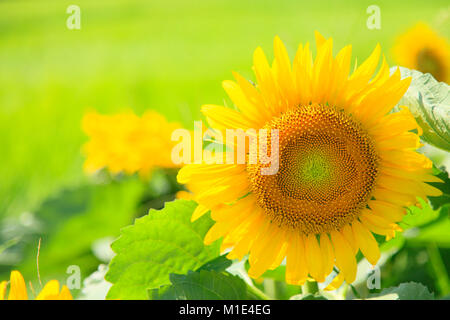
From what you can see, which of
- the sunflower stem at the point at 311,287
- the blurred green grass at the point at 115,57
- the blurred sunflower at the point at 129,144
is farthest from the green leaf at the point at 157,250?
the blurred green grass at the point at 115,57

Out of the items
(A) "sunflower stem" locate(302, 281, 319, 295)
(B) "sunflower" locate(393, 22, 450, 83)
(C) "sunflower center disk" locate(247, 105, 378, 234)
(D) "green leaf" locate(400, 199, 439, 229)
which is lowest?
(A) "sunflower stem" locate(302, 281, 319, 295)

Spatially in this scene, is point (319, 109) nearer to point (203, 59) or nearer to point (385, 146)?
point (385, 146)

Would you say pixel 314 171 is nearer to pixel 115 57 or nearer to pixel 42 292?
pixel 42 292

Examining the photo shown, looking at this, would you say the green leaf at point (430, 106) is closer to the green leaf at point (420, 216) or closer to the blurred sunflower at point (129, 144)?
the green leaf at point (420, 216)

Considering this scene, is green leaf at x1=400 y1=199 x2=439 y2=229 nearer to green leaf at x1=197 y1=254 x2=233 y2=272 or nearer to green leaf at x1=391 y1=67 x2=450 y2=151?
green leaf at x1=391 y1=67 x2=450 y2=151

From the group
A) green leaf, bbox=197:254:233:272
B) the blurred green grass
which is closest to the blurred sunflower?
the blurred green grass

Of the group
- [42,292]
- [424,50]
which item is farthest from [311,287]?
[424,50]
